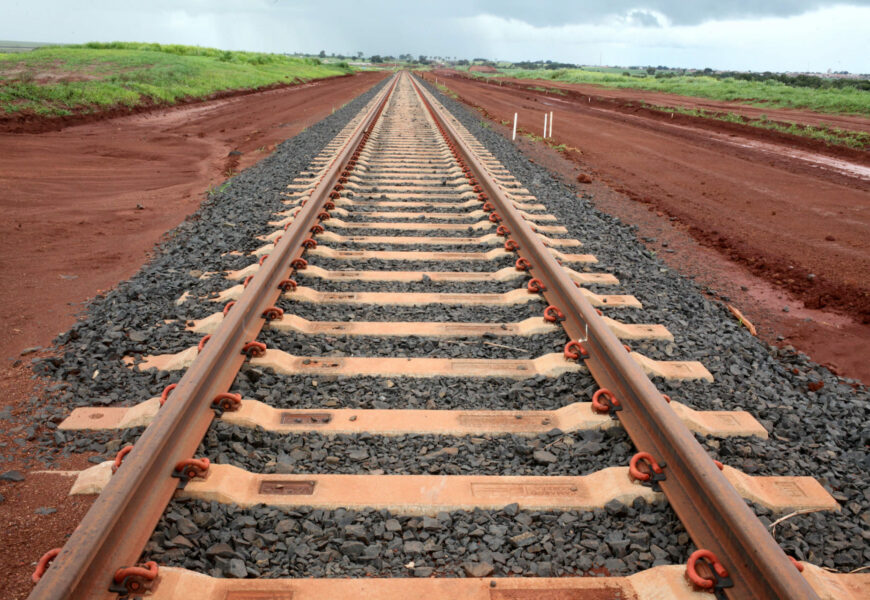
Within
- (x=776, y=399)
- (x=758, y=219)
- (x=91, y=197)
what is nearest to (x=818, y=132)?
(x=758, y=219)

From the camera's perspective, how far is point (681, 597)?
69.0 inches

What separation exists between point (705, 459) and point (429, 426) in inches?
45.2

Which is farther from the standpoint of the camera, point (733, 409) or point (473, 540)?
point (733, 409)

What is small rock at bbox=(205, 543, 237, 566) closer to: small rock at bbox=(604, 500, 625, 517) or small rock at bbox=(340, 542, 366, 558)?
small rock at bbox=(340, 542, 366, 558)

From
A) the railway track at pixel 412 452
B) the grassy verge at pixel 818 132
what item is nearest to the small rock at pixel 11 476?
the railway track at pixel 412 452

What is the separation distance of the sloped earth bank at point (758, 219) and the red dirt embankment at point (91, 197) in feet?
18.5

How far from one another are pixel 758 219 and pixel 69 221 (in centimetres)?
955

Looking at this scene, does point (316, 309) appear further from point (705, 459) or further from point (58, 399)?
point (705, 459)

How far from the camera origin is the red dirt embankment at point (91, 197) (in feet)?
15.4

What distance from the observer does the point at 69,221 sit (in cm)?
710

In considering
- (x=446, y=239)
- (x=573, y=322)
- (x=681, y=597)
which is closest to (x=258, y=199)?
(x=446, y=239)

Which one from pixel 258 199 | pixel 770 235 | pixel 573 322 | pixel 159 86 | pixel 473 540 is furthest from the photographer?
pixel 159 86

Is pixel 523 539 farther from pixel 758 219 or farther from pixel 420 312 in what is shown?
pixel 758 219

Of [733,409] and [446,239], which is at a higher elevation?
[446,239]
